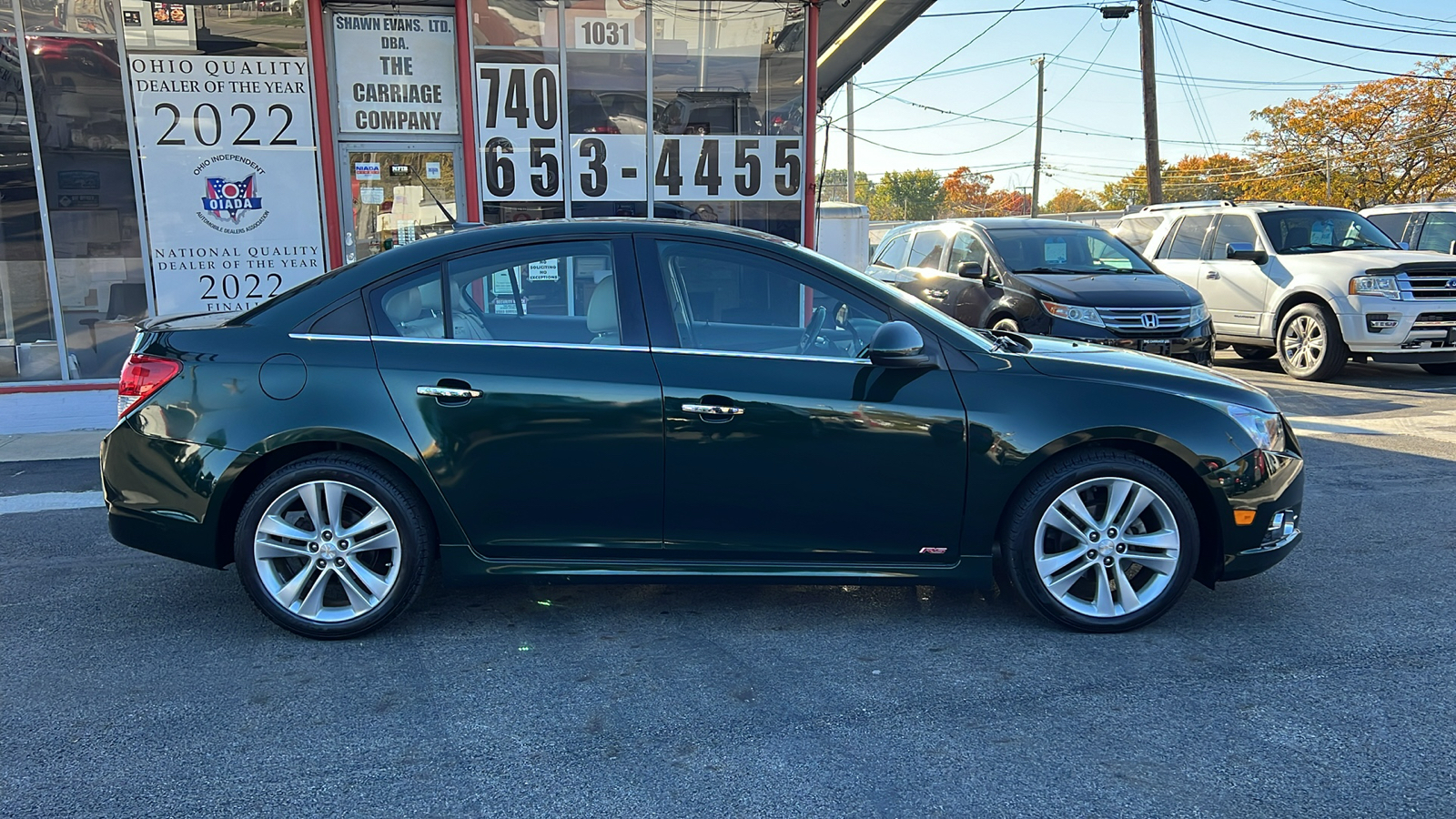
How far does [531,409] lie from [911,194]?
109 meters

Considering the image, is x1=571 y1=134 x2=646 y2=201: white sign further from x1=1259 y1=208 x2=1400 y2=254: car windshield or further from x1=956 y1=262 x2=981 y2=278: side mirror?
x1=1259 y1=208 x2=1400 y2=254: car windshield

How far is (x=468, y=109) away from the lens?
941 cm

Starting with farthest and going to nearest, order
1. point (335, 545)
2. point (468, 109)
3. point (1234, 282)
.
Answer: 1. point (1234, 282)
2. point (468, 109)
3. point (335, 545)

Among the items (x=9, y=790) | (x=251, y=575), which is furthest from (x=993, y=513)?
(x=9, y=790)

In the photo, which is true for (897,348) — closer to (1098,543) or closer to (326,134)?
(1098,543)

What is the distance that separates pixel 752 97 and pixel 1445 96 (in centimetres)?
4575

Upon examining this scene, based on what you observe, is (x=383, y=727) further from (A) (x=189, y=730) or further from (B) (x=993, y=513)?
(B) (x=993, y=513)

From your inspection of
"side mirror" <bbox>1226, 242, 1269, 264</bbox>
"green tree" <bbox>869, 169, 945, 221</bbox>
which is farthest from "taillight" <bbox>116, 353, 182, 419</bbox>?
"green tree" <bbox>869, 169, 945, 221</bbox>

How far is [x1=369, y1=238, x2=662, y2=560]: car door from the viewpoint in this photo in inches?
155

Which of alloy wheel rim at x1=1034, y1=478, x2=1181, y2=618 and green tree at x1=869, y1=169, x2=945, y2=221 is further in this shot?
green tree at x1=869, y1=169, x2=945, y2=221

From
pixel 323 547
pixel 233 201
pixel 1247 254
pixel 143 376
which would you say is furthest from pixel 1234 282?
pixel 143 376

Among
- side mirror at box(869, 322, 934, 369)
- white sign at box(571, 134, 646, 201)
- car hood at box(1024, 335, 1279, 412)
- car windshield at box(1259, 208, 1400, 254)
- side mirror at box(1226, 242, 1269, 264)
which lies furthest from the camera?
car windshield at box(1259, 208, 1400, 254)

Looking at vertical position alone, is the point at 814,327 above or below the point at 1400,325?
above

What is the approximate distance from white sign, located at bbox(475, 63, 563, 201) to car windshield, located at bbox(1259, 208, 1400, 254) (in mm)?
8173
